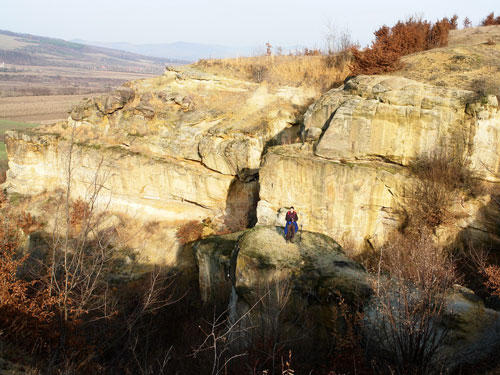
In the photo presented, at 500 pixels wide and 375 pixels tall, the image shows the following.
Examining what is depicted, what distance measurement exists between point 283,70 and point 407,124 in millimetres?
14260

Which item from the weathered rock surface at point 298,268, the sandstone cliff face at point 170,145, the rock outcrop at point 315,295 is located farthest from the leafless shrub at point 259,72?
the weathered rock surface at point 298,268

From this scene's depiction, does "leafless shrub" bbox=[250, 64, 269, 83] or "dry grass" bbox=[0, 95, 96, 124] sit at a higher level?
"leafless shrub" bbox=[250, 64, 269, 83]

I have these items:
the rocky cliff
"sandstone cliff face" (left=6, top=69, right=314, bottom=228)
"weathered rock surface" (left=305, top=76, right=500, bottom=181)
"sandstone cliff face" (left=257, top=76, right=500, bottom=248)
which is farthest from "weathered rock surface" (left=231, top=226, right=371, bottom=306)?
"sandstone cliff face" (left=6, top=69, right=314, bottom=228)

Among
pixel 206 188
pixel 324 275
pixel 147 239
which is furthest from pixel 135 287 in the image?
pixel 324 275

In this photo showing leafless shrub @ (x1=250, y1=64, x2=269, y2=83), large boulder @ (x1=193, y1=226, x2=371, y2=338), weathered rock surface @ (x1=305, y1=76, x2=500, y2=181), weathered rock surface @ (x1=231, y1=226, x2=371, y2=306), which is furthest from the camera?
leafless shrub @ (x1=250, y1=64, x2=269, y2=83)

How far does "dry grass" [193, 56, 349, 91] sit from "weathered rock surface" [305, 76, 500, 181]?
844cm

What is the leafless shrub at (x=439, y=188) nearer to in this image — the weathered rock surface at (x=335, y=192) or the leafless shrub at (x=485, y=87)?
the weathered rock surface at (x=335, y=192)

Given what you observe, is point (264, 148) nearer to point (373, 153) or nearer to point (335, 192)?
point (335, 192)

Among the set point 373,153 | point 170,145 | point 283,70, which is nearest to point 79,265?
point 170,145

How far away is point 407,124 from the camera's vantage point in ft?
45.2

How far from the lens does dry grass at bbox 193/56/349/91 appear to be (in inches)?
938

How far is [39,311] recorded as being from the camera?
837cm

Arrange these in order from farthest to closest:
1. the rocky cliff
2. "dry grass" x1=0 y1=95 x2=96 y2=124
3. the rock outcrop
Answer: "dry grass" x1=0 y1=95 x2=96 y2=124 < the rocky cliff < the rock outcrop

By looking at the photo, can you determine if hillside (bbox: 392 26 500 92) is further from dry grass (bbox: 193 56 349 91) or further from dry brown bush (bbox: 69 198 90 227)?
dry brown bush (bbox: 69 198 90 227)
